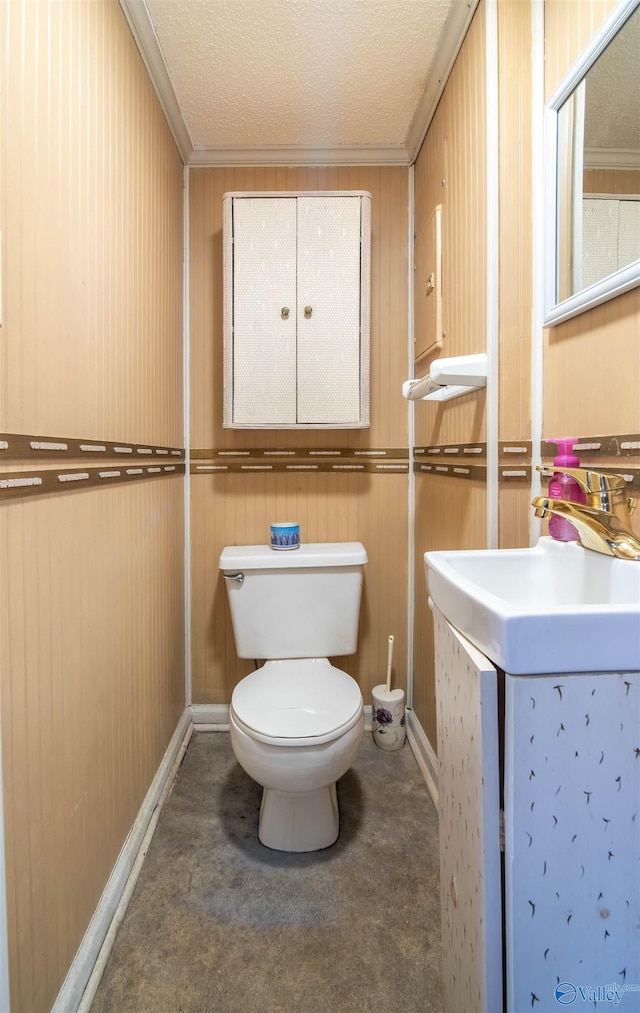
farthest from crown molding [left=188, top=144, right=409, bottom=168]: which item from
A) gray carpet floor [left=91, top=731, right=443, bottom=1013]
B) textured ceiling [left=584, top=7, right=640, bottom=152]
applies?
gray carpet floor [left=91, top=731, right=443, bottom=1013]

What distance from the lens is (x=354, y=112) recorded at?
1636 millimetres

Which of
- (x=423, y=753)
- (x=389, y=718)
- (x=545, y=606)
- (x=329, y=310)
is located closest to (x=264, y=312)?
(x=329, y=310)

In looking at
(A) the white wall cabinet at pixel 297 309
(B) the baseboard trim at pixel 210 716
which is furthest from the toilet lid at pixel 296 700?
(A) the white wall cabinet at pixel 297 309

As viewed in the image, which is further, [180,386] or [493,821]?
[180,386]

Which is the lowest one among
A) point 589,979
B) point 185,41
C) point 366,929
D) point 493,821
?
point 366,929

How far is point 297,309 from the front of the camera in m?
1.72

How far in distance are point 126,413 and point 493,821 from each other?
1.21m

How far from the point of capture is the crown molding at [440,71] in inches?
49.1

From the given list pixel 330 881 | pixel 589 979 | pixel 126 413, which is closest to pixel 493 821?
pixel 589 979

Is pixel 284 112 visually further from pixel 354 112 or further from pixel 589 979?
pixel 589 979

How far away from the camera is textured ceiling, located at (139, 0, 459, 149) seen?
126 cm

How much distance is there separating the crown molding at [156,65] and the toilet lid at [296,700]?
188 cm

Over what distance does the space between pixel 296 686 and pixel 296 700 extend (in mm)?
86

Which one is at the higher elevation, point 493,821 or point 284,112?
point 284,112
